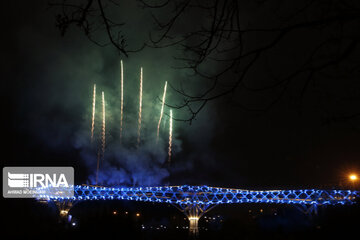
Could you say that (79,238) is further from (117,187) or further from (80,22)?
Result: (117,187)

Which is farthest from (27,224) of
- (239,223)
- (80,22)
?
(80,22)

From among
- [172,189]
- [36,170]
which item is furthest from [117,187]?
[36,170]

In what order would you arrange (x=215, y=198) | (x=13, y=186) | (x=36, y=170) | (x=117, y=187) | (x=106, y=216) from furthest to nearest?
(x=117, y=187), (x=215, y=198), (x=36, y=170), (x=13, y=186), (x=106, y=216)

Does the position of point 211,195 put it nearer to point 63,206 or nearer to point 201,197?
point 201,197

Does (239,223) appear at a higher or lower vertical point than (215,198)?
higher

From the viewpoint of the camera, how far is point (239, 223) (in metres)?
9.22

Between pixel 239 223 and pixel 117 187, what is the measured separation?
50.6m

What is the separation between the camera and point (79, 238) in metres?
6.57

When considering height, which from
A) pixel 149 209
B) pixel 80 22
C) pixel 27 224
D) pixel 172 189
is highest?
pixel 80 22

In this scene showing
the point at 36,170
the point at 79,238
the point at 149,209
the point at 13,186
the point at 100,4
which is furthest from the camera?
the point at 149,209

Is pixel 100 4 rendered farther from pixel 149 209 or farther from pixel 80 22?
pixel 149 209

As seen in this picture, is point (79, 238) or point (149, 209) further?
point (149, 209)

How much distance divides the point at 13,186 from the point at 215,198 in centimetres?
3726

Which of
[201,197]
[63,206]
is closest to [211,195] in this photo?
[201,197]
